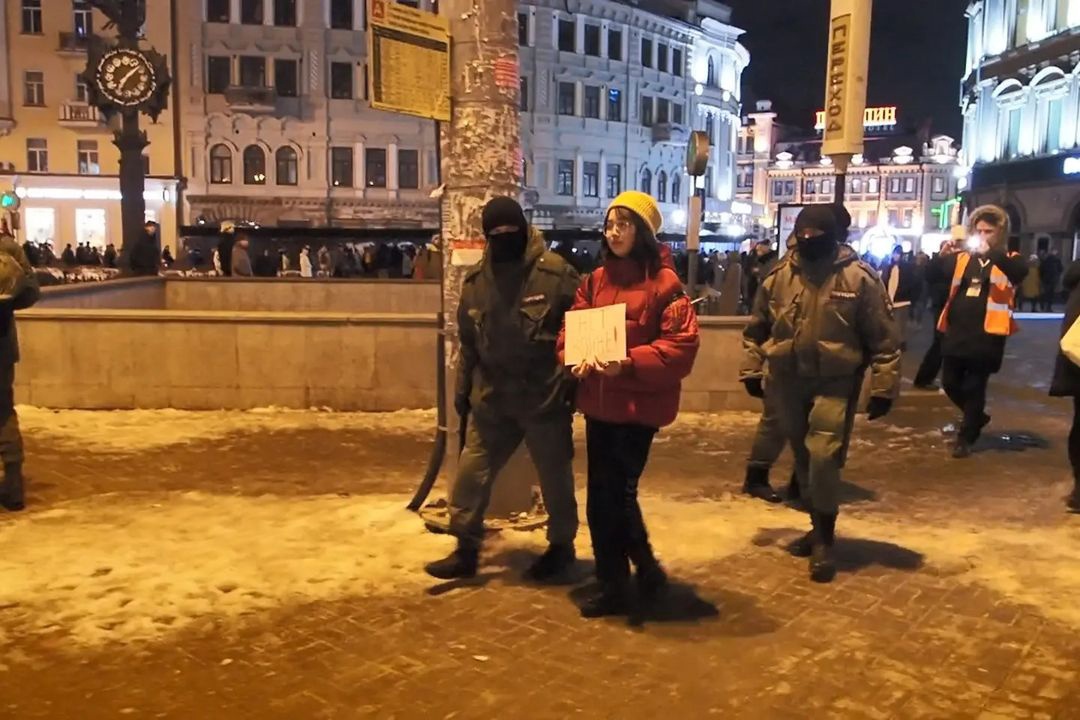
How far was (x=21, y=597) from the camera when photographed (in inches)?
194

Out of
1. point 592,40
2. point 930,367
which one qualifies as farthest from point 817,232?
point 592,40

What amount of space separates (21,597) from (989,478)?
20.4ft

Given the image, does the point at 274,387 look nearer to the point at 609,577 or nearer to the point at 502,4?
the point at 502,4

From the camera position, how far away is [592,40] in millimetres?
53688

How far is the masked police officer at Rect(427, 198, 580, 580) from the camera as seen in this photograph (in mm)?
4887

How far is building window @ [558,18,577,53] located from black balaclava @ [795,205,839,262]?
48913 millimetres

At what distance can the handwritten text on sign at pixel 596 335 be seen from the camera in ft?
14.2

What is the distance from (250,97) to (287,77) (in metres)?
2.46

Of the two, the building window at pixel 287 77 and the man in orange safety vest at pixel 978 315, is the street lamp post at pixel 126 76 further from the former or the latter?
the building window at pixel 287 77

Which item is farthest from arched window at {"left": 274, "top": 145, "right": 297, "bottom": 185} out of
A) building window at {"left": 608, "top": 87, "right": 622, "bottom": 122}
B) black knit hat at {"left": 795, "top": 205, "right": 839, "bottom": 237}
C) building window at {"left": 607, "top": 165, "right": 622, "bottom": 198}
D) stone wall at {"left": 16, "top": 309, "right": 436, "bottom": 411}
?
black knit hat at {"left": 795, "top": 205, "right": 839, "bottom": 237}

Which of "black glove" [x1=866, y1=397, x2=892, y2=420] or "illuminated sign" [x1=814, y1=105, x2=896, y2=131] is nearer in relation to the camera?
"black glove" [x1=866, y1=397, x2=892, y2=420]

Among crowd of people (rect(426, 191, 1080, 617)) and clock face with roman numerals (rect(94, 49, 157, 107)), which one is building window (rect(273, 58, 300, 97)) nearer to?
clock face with roman numerals (rect(94, 49, 157, 107))

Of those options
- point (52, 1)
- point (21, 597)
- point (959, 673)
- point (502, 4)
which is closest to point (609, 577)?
point (959, 673)

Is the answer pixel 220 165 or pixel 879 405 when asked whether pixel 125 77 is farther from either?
pixel 220 165
